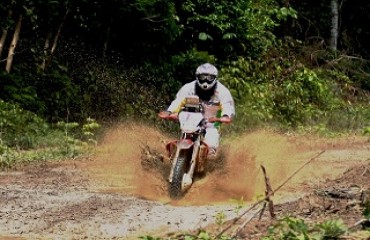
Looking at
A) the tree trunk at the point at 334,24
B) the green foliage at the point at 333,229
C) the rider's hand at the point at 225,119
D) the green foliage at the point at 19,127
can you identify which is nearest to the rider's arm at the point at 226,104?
the rider's hand at the point at 225,119

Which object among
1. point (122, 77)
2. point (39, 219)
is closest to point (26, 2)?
point (122, 77)

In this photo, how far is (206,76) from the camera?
31.3 feet

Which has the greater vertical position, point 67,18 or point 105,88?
point 67,18

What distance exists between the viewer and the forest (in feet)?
48.9

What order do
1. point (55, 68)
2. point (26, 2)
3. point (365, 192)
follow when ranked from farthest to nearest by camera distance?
point (55, 68) < point (26, 2) < point (365, 192)

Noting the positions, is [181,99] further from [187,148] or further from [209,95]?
[187,148]

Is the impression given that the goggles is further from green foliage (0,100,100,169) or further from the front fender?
green foliage (0,100,100,169)

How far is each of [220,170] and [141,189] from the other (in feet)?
3.07

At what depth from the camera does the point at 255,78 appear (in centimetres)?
1995

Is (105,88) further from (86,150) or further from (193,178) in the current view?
(193,178)

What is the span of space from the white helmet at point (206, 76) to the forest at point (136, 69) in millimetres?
3468

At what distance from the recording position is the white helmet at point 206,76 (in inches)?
375

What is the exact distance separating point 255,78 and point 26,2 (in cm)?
696

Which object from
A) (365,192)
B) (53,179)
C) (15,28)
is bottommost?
(53,179)
